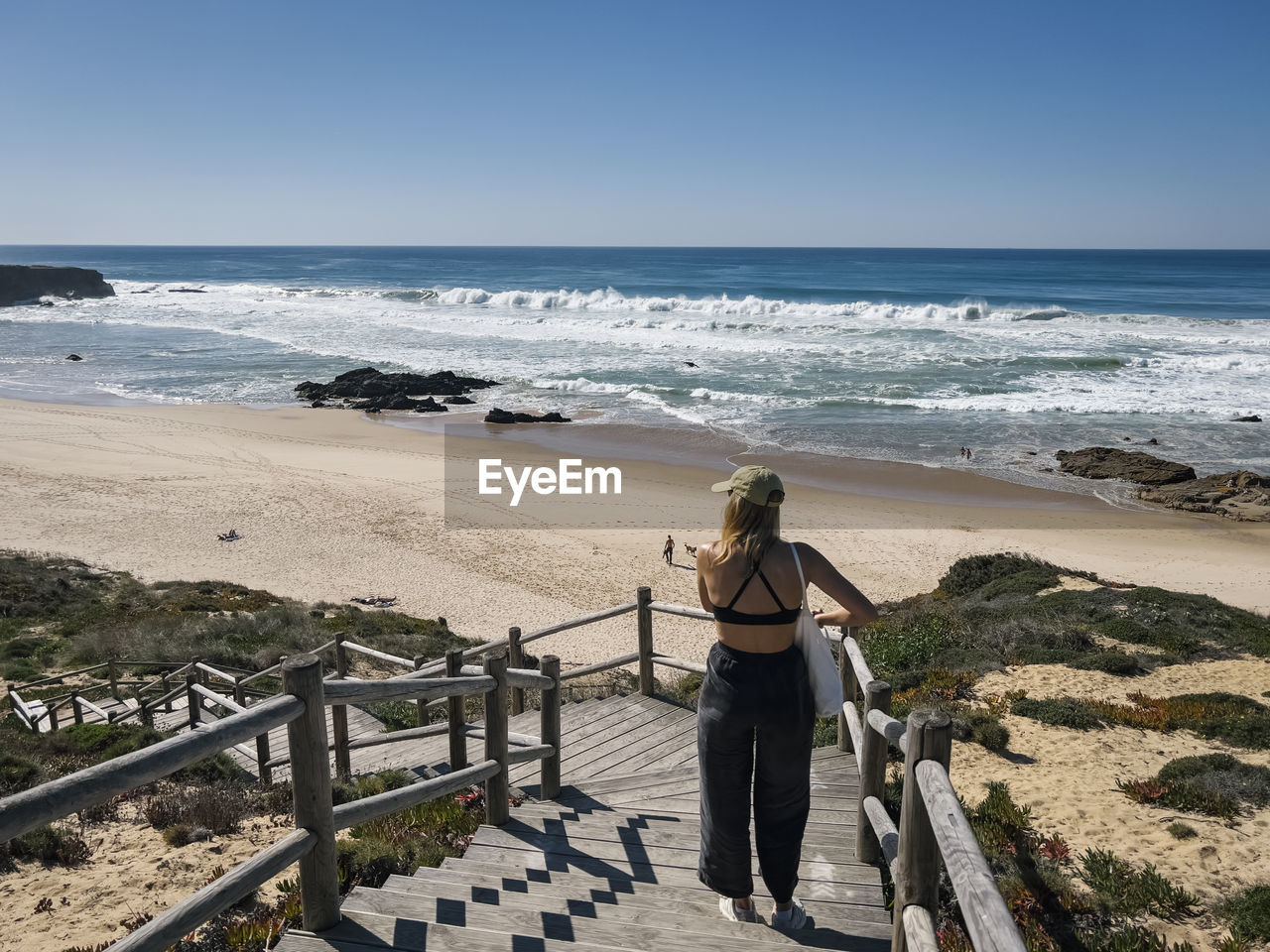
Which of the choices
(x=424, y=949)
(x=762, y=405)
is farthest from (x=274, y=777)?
(x=762, y=405)

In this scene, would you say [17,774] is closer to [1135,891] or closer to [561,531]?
[1135,891]

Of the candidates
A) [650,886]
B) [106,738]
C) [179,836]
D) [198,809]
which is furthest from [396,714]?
[650,886]

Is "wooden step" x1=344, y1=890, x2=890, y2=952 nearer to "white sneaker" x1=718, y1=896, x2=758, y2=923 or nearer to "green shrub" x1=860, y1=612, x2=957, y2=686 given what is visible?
"white sneaker" x1=718, y1=896, x2=758, y2=923

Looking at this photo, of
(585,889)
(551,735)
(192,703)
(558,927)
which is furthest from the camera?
(192,703)

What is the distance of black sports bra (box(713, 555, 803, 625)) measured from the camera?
3318mm

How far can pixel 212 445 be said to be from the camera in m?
27.8

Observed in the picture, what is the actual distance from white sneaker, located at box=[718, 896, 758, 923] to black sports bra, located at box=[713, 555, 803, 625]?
1.27 m

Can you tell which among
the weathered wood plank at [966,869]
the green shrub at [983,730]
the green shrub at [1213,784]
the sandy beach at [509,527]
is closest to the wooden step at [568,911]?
the weathered wood plank at [966,869]

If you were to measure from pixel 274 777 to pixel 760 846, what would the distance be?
20.3 ft

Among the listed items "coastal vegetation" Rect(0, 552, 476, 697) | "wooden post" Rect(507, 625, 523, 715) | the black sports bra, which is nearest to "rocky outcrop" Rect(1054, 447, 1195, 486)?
"coastal vegetation" Rect(0, 552, 476, 697)

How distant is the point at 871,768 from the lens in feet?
13.6

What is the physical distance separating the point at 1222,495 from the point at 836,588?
2176cm

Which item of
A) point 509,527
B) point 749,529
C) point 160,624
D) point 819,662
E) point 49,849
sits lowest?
point 509,527

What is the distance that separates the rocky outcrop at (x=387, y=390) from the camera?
34688 mm
